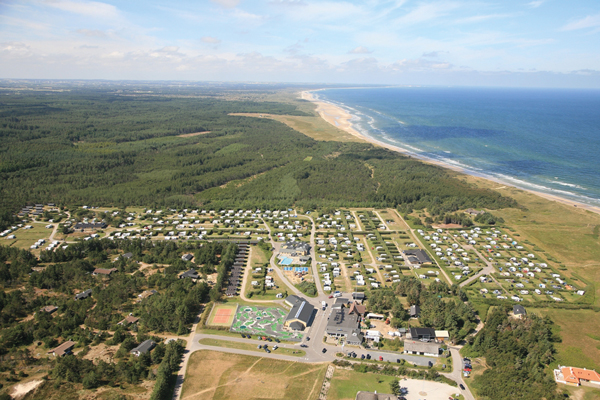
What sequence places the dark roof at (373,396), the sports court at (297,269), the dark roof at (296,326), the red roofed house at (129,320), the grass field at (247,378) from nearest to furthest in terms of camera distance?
the dark roof at (373,396) → the grass field at (247,378) → the dark roof at (296,326) → the red roofed house at (129,320) → the sports court at (297,269)

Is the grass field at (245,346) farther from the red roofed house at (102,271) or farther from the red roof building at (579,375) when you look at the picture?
the red roof building at (579,375)

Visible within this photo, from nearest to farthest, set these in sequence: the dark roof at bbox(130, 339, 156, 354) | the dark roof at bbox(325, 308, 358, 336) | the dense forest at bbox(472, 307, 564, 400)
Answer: the dense forest at bbox(472, 307, 564, 400) < the dark roof at bbox(130, 339, 156, 354) < the dark roof at bbox(325, 308, 358, 336)

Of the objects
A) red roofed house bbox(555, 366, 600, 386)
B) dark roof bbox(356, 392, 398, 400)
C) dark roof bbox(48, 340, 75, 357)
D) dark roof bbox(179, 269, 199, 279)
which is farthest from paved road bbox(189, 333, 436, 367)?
dark roof bbox(179, 269, 199, 279)

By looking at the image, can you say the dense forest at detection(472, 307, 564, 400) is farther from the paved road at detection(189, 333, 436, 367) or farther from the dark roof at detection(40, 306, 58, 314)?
the dark roof at detection(40, 306, 58, 314)

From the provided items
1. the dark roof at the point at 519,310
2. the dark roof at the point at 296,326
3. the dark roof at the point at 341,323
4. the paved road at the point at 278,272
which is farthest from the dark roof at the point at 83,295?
the dark roof at the point at 519,310

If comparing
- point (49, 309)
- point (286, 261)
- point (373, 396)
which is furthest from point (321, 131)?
point (373, 396)

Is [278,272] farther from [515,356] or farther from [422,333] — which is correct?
[515,356]
